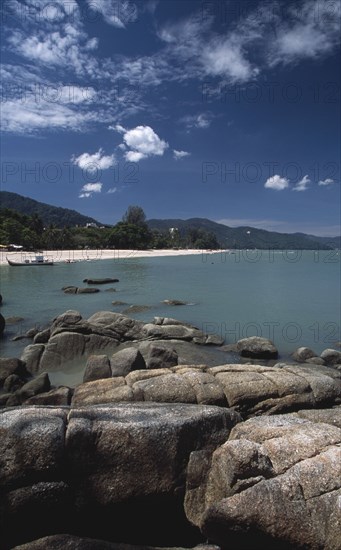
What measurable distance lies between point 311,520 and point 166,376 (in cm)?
483

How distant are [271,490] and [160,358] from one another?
9.08 metres

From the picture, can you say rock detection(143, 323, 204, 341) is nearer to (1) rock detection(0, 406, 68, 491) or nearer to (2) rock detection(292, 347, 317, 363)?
(2) rock detection(292, 347, 317, 363)

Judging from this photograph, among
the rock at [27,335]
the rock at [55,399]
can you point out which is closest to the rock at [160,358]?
the rock at [55,399]

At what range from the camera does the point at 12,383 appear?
45.2ft

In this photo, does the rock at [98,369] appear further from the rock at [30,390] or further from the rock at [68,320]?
the rock at [68,320]

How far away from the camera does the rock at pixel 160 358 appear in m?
14.1

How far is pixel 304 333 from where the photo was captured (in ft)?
81.8

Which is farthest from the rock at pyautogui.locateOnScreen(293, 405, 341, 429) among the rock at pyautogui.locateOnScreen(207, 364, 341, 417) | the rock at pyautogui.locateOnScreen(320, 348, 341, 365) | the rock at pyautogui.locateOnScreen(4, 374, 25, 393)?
the rock at pyautogui.locateOnScreen(4, 374, 25, 393)

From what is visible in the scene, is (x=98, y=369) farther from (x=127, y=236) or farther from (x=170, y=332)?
(x=127, y=236)

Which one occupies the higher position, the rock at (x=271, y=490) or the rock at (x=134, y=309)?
the rock at (x=271, y=490)

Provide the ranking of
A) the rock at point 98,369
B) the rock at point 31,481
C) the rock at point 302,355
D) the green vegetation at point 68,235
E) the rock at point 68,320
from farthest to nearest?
the green vegetation at point 68,235, the rock at point 68,320, the rock at point 302,355, the rock at point 98,369, the rock at point 31,481

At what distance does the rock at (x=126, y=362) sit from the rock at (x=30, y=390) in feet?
8.34

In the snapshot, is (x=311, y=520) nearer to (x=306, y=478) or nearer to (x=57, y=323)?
(x=306, y=478)

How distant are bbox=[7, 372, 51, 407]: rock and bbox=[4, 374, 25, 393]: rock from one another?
4.18 feet
